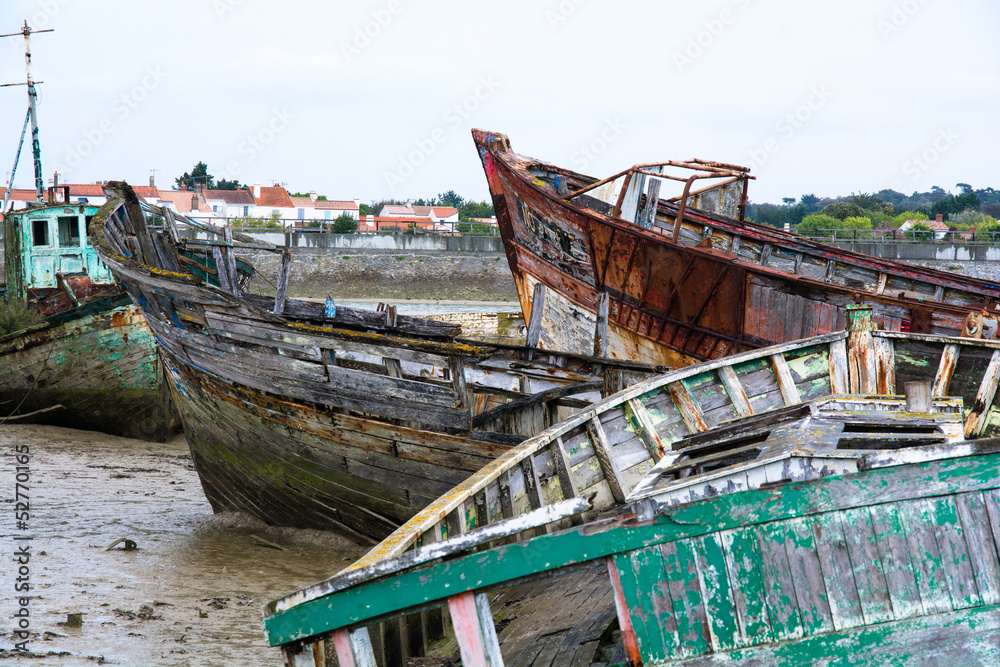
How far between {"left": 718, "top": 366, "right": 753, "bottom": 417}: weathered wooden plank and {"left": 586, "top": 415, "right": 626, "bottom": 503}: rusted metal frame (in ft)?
4.08

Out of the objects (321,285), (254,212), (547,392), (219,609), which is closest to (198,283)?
(219,609)

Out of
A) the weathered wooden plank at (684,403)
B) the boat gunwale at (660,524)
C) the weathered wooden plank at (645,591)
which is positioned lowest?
the weathered wooden plank at (645,591)

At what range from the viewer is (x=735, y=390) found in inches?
255

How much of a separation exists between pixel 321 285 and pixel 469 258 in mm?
5561

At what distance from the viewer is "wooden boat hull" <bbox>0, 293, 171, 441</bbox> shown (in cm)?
1295

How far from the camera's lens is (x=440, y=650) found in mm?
4418

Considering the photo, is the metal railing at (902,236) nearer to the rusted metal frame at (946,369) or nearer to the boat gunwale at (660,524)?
the rusted metal frame at (946,369)

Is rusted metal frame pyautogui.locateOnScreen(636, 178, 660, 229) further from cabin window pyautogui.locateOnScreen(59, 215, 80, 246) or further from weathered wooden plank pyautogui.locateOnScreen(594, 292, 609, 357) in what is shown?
cabin window pyautogui.locateOnScreen(59, 215, 80, 246)

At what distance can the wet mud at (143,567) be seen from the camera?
559 cm

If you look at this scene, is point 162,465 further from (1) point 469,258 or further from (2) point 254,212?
(2) point 254,212

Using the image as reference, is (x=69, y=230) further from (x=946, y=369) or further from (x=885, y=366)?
(x=946, y=369)

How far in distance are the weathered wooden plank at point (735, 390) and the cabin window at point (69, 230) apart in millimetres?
14644

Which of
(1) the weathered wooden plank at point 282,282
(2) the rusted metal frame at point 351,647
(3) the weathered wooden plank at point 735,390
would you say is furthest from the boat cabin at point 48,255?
(2) the rusted metal frame at point 351,647

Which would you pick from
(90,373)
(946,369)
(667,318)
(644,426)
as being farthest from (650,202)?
(90,373)
